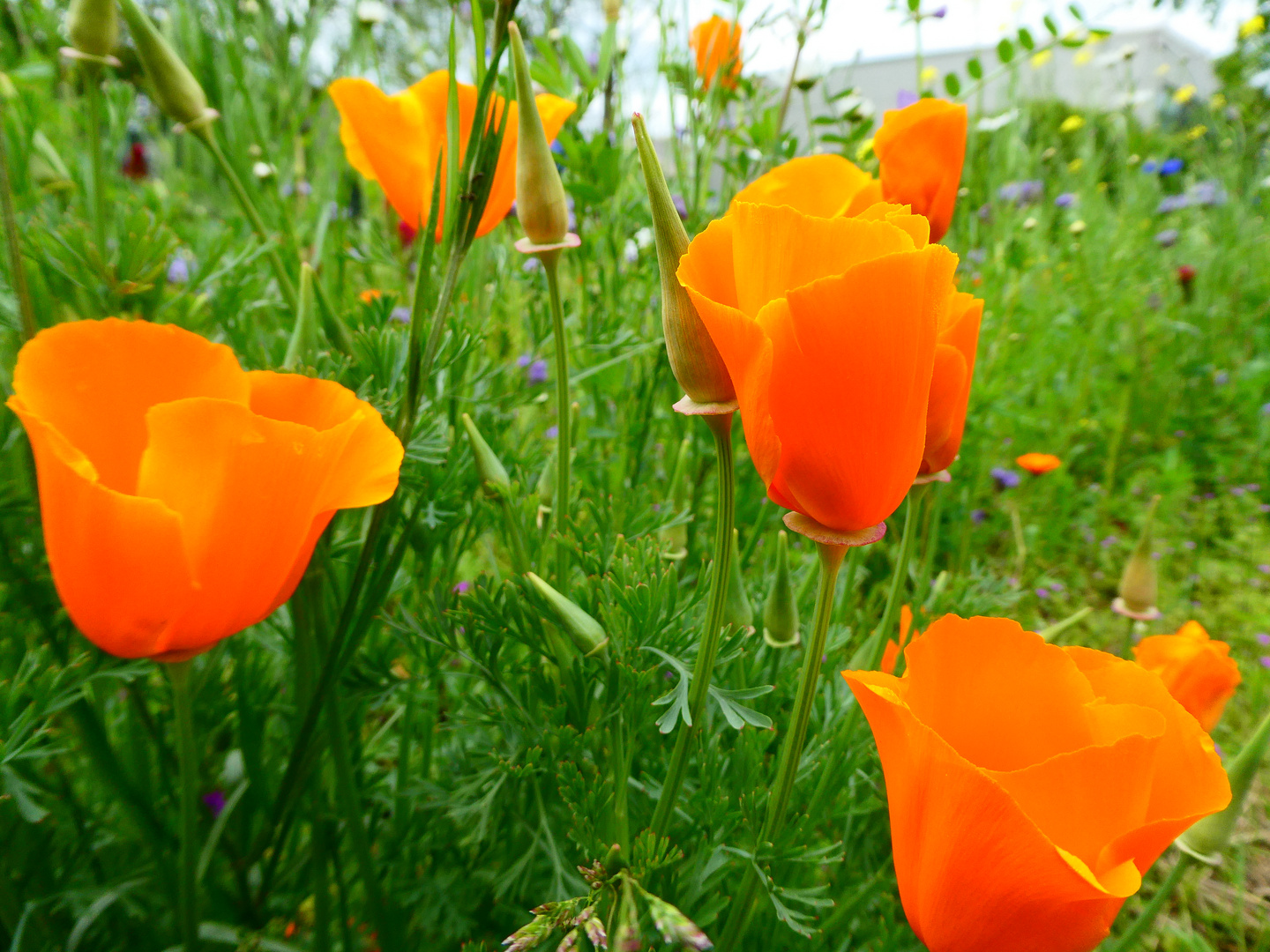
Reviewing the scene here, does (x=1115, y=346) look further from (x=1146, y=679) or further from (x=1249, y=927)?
(x=1146, y=679)

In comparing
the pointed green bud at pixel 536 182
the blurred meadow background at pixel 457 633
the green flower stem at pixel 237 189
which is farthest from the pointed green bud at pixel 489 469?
the green flower stem at pixel 237 189

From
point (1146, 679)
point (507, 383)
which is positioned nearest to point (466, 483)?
point (507, 383)

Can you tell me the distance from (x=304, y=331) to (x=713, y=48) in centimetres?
65

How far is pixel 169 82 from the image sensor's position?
1.94 ft

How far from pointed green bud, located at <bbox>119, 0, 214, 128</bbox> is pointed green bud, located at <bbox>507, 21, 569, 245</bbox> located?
29 centimetres

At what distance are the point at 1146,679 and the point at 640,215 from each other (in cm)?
81

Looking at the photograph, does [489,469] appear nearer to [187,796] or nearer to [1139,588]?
[187,796]

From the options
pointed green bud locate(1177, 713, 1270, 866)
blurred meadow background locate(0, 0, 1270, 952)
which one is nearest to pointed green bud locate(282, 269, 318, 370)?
blurred meadow background locate(0, 0, 1270, 952)

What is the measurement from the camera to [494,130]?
467mm

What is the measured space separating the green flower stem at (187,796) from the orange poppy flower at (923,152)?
2.02 ft

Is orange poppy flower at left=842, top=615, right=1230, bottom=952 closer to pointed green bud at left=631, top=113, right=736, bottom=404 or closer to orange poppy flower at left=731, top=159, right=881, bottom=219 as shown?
pointed green bud at left=631, top=113, right=736, bottom=404

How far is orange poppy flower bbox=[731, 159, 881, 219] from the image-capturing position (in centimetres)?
51

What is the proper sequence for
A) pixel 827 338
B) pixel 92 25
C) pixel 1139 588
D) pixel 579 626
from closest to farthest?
pixel 827 338 → pixel 579 626 → pixel 92 25 → pixel 1139 588

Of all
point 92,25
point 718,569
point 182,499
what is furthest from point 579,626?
point 92,25
